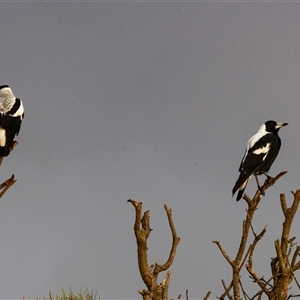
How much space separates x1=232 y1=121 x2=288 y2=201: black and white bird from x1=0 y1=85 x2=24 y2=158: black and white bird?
310 cm

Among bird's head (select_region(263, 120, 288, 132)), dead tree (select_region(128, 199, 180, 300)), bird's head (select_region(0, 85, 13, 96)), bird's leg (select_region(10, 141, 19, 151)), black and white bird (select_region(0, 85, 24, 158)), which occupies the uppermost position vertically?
bird's head (select_region(0, 85, 13, 96))

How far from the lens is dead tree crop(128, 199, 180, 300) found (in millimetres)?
2792

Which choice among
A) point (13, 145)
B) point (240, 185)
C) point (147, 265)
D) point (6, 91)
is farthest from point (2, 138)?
point (147, 265)

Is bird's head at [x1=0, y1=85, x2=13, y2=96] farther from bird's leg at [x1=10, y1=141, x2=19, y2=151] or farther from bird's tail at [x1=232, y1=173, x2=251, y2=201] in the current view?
bird's tail at [x1=232, y1=173, x2=251, y2=201]

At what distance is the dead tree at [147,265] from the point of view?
2.79 metres

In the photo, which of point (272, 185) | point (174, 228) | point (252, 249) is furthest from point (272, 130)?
point (174, 228)

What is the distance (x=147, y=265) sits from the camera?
9.39 ft

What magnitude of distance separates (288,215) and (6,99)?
5.04 meters

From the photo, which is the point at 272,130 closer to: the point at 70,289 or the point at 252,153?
the point at 252,153

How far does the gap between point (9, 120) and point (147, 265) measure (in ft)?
14.3

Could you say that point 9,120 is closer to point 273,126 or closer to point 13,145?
point 13,145

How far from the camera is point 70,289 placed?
8273mm

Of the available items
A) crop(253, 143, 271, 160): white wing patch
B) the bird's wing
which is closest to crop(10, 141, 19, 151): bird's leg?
the bird's wing

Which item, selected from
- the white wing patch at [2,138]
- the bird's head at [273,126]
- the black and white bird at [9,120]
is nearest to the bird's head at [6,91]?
the black and white bird at [9,120]
